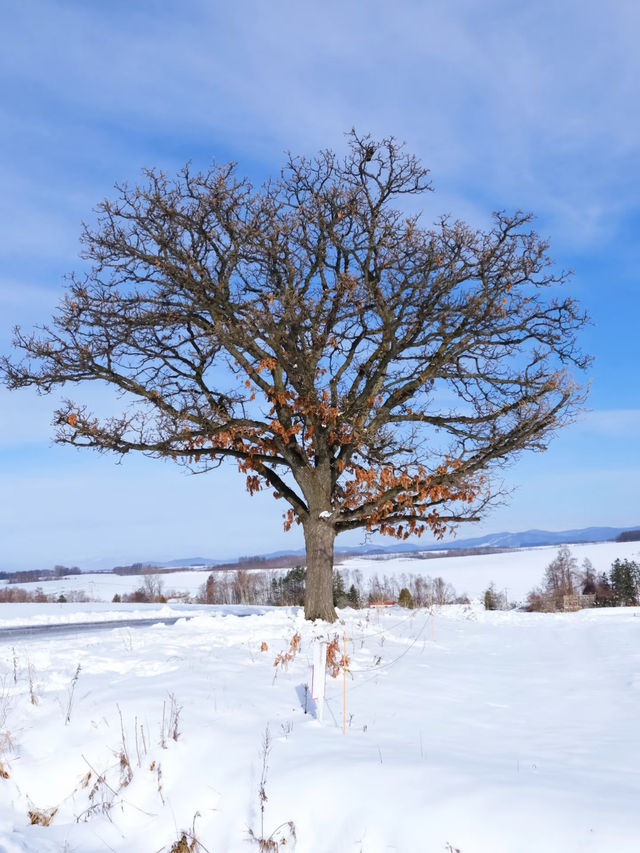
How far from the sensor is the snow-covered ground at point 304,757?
13.9ft

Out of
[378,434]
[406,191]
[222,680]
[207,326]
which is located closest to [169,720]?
[222,680]

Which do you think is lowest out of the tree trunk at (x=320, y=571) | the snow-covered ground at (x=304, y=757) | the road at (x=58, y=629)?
the road at (x=58, y=629)

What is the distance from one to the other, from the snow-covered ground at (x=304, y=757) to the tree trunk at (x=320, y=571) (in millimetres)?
3898

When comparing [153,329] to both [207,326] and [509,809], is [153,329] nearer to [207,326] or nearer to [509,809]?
[207,326]

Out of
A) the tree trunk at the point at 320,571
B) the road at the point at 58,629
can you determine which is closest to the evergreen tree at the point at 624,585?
the road at the point at 58,629

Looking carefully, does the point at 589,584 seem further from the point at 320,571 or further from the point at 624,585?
the point at 320,571

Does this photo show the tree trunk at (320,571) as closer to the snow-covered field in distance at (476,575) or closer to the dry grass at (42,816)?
the dry grass at (42,816)

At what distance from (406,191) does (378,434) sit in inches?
214

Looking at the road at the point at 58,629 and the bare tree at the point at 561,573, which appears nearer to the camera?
the road at the point at 58,629

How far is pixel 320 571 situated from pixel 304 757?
350 inches

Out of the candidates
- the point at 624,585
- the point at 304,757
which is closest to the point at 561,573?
the point at 624,585

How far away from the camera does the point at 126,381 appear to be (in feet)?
46.9

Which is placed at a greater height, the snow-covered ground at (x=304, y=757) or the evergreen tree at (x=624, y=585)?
the snow-covered ground at (x=304, y=757)

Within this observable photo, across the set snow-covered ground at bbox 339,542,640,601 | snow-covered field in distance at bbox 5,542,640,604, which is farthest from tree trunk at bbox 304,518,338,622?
snow-covered ground at bbox 339,542,640,601
